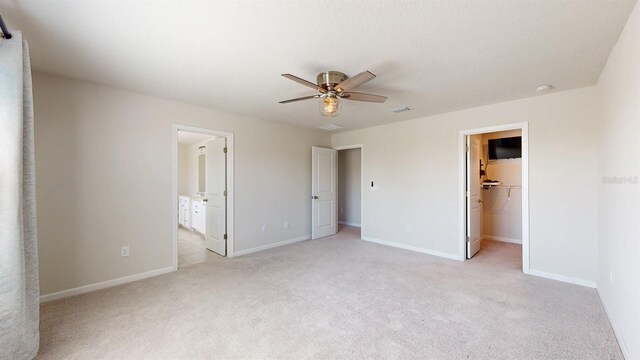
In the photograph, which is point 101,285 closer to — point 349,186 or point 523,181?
point 523,181

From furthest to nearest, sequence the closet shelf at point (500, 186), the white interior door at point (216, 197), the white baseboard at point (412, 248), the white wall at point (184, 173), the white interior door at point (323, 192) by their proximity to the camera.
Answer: the white wall at point (184, 173) < the white interior door at point (323, 192) < the closet shelf at point (500, 186) < the white interior door at point (216, 197) < the white baseboard at point (412, 248)

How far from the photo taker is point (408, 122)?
187 inches

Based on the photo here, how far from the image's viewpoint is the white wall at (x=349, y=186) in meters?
7.28

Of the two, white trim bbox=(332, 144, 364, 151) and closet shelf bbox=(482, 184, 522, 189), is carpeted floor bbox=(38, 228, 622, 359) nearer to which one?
closet shelf bbox=(482, 184, 522, 189)

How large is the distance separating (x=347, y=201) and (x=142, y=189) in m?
5.17

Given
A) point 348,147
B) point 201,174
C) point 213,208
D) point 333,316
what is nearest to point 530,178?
point 333,316

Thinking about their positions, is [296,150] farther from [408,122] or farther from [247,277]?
[247,277]

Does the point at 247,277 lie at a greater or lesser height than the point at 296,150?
lesser

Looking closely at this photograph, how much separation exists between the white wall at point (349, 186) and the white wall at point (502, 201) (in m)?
2.98

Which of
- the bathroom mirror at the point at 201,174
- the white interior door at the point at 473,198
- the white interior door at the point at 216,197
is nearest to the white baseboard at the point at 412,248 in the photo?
the white interior door at the point at 473,198

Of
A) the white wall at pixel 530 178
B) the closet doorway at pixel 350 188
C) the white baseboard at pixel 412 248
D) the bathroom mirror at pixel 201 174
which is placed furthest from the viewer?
the closet doorway at pixel 350 188

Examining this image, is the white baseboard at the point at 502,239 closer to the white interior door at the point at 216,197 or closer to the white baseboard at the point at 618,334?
the white baseboard at the point at 618,334

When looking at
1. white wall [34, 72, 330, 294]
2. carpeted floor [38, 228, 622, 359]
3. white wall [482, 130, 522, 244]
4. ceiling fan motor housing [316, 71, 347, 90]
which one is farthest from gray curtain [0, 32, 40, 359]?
A: white wall [482, 130, 522, 244]

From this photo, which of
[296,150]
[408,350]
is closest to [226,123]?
[296,150]
